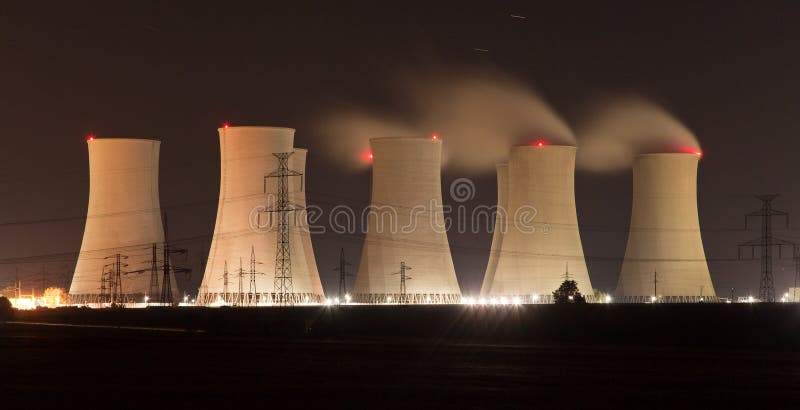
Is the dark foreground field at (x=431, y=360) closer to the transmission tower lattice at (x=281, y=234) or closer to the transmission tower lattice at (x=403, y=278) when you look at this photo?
the transmission tower lattice at (x=281, y=234)

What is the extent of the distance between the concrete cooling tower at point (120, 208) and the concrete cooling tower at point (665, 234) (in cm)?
2202

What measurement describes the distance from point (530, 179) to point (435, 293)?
6.51m

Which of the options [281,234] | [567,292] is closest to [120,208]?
[281,234]

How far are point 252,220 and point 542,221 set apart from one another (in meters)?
12.7

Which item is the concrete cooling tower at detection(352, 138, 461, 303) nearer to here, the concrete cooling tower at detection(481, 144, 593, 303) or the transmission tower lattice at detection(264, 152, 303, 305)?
the concrete cooling tower at detection(481, 144, 593, 303)

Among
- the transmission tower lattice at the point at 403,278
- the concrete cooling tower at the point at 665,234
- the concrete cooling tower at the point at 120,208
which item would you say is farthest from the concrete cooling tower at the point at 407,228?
the concrete cooling tower at the point at 120,208

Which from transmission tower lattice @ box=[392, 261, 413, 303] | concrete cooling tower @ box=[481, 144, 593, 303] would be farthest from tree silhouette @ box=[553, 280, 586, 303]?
transmission tower lattice @ box=[392, 261, 413, 303]

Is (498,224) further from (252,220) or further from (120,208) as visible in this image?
(120,208)

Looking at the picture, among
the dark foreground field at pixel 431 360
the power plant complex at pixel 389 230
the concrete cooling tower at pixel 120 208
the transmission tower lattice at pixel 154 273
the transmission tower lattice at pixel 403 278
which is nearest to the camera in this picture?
the dark foreground field at pixel 431 360

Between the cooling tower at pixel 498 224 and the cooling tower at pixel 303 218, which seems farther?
the cooling tower at pixel 498 224

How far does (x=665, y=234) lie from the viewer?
56.8m

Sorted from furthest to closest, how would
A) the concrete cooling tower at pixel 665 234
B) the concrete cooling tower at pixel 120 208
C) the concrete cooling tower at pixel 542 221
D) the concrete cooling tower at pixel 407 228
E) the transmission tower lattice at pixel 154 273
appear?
the transmission tower lattice at pixel 154 273 < the concrete cooling tower at pixel 665 234 < the concrete cooling tower at pixel 120 208 < the concrete cooling tower at pixel 542 221 < the concrete cooling tower at pixel 407 228

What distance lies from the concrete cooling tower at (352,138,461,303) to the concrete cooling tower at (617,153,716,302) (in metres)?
9.20

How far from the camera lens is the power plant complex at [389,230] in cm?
5153
